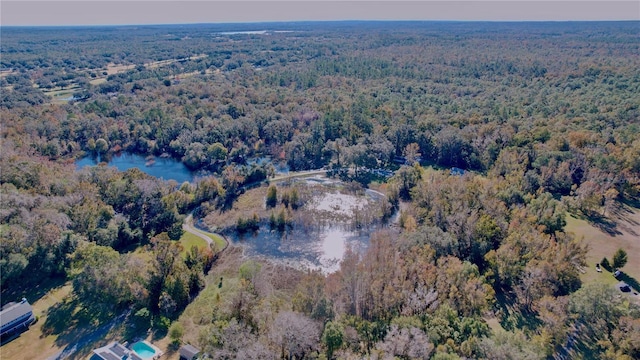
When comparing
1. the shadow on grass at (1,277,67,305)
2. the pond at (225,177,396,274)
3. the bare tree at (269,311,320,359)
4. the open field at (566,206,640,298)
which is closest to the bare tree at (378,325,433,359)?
the bare tree at (269,311,320,359)

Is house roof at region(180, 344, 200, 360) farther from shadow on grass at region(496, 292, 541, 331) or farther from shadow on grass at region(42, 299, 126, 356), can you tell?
shadow on grass at region(496, 292, 541, 331)

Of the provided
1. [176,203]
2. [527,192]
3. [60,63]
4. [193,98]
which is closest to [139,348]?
[176,203]

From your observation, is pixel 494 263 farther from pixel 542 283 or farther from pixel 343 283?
pixel 343 283

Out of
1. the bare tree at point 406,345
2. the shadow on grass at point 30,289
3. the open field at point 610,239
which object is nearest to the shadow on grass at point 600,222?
the open field at point 610,239

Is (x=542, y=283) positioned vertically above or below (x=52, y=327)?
above

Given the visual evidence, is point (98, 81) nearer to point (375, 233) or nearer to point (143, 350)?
point (375, 233)
